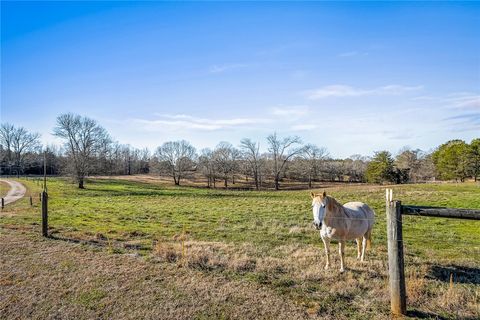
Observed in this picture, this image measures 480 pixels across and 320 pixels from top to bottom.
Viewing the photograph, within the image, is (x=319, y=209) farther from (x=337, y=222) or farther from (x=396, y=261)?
(x=396, y=261)

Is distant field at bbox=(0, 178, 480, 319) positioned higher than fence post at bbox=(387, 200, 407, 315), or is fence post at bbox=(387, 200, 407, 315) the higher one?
fence post at bbox=(387, 200, 407, 315)

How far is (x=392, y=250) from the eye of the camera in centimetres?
516

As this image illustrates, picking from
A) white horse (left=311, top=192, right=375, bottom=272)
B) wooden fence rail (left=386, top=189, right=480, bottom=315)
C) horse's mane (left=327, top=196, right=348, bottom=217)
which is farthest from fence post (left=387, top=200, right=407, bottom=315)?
horse's mane (left=327, top=196, right=348, bottom=217)

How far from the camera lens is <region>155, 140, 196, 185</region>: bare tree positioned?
233ft

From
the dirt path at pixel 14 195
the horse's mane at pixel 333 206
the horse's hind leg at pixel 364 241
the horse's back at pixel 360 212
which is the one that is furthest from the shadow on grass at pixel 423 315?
the dirt path at pixel 14 195

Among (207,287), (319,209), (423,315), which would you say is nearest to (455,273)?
(423,315)

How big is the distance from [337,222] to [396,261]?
2.45 metres

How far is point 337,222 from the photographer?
7.56 m

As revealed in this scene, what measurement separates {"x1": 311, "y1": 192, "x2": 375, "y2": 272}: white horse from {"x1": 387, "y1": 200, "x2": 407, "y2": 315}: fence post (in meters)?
1.84

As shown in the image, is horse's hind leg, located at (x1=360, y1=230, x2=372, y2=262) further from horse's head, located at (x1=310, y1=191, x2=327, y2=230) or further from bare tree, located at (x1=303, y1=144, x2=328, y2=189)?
bare tree, located at (x1=303, y1=144, x2=328, y2=189)

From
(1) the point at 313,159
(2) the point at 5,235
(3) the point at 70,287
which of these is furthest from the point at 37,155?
(3) the point at 70,287

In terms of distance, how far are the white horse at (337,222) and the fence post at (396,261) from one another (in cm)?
184

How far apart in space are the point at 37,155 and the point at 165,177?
38159 millimetres

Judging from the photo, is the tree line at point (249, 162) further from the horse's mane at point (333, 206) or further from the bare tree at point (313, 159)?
the horse's mane at point (333, 206)
